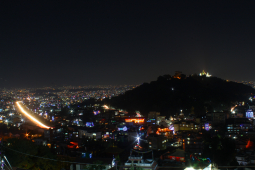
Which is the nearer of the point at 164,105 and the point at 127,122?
the point at 127,122

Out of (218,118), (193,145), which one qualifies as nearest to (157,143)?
(193,145)

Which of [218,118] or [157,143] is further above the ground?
[218,118]

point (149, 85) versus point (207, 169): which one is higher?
point (149, 85)

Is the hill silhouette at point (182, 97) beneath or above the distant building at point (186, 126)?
above

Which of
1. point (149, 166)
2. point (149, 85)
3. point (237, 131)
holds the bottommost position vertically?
point (237, 131)

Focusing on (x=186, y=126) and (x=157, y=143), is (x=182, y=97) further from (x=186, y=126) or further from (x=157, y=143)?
(x=157, y=143)

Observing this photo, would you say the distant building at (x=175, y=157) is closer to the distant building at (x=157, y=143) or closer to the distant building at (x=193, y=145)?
the distant building at (x=193, y=145)

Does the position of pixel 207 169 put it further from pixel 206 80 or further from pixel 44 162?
pixel 206 80

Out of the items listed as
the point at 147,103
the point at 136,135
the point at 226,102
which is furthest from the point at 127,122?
the point at 226,102

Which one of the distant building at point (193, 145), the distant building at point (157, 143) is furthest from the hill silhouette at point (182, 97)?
the distant building at point (193, 145)
